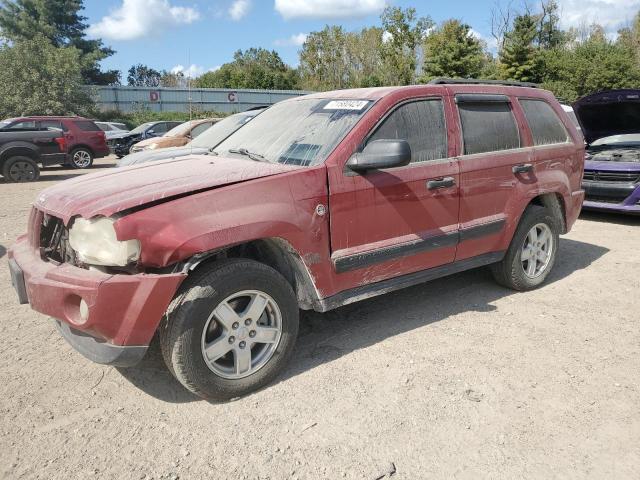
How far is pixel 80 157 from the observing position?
1605cm

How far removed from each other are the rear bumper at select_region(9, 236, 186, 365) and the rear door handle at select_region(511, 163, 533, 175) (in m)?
→ 2.95

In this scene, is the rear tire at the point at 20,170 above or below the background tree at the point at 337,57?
below

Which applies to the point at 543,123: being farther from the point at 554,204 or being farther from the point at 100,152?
the point at 100,152

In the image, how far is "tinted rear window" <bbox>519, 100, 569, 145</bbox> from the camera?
15.4 ft

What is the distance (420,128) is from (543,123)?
162 cm

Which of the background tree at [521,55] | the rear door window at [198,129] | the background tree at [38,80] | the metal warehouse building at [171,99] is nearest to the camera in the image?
the rear door window at [198,129]

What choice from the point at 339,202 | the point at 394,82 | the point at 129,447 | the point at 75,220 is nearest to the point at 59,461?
the point at 129,447

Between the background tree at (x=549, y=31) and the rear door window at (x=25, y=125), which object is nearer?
the rear door window at (x=25, y=125)

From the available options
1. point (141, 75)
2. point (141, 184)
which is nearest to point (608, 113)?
point (141, 184)

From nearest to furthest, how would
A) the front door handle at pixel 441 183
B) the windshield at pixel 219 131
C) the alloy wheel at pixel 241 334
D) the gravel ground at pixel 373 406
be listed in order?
the gravel ground at pixel 373 406
the alloy wheel at pixel 241 334
the front door handle at pixel 441 183
the windshield at pixel 219 131

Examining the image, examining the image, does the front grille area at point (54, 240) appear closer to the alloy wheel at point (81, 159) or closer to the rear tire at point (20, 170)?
the rear tire at point (20, 170)

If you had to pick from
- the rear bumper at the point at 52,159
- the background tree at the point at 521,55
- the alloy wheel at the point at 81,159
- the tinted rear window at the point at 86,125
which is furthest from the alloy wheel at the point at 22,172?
the background tree at the point at 521,55

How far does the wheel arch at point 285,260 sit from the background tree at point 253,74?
44733 millimetres

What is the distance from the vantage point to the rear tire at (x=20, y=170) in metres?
13.6
